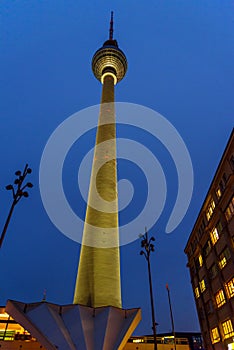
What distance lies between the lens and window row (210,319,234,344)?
3431 cm

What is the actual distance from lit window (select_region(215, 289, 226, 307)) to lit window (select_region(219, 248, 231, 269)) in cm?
361

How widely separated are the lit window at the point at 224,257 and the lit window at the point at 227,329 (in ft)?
22.2

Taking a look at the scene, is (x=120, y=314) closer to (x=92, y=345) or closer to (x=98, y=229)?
(x=92, y=345)

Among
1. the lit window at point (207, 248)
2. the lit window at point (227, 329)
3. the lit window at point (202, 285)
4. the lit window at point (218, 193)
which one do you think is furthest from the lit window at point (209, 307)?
the lit window at point (218, 193)

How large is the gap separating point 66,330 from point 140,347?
1367cm

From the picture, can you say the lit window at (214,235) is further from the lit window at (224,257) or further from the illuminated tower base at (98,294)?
the illuminated tower base at (98,294)

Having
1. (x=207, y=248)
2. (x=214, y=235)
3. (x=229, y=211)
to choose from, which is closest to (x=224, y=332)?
(x=207, y=248)

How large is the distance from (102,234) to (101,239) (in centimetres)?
73

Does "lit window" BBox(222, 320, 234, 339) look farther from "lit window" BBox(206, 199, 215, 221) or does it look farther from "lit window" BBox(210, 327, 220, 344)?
"lit window" BBox(206, 199, 215, 221)

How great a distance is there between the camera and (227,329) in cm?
3541

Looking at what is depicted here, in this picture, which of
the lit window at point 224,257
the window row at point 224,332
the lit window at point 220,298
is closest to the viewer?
the window row at point 224,332

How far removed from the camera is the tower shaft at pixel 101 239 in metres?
33.7

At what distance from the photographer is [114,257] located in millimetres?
37031

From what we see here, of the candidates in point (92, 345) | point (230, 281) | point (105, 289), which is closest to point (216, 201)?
point (230, 281)
